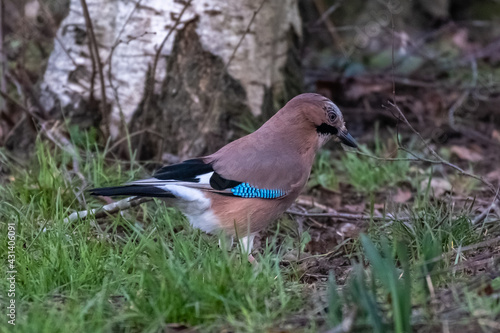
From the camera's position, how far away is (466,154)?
5.44 metres

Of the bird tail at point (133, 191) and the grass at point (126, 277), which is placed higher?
the bird tail at point (133, 191)

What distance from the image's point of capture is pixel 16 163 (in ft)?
15.6

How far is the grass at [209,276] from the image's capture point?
2434 millimetres

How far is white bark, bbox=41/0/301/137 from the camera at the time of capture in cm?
481

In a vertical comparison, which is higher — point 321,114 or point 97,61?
point 97,61

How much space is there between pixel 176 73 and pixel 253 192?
1.67 m

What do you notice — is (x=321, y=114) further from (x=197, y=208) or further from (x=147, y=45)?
(x=147, y=45)

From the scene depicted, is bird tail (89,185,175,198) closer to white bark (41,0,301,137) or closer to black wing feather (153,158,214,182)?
black wing feather (153,158,214,182)

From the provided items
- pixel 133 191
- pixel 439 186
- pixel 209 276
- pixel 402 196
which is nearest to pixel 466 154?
pixel 439 186

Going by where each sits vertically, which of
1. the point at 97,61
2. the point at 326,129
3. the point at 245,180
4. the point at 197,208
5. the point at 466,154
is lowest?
the point at 466,154

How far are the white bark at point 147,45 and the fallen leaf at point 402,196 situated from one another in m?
1.16

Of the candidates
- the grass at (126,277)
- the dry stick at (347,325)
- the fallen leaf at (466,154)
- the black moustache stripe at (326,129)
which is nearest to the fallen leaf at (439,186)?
the fallen leaf at (466,154)

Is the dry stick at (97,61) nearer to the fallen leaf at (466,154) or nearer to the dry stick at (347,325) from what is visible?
the fallen leaf at (466,154)

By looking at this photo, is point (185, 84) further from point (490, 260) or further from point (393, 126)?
point (490, 260)
